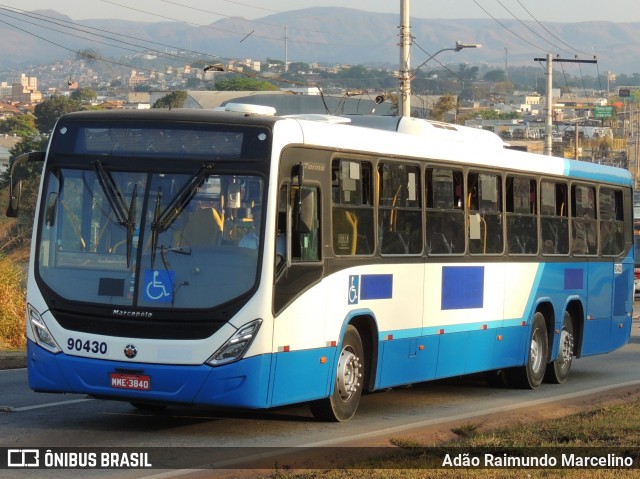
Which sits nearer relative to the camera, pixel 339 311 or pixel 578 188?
pixel 339 311

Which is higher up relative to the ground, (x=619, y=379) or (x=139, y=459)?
(x=139, y=459)

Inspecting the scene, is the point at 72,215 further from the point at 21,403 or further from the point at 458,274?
the point at 458,274

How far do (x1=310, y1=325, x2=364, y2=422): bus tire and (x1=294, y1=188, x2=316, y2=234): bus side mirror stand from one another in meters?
1.32

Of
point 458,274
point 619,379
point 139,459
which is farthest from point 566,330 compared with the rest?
point 139,459

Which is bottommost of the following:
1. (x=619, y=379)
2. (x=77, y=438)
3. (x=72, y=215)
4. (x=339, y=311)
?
(x=619, y=379)

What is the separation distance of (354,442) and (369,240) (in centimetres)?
270

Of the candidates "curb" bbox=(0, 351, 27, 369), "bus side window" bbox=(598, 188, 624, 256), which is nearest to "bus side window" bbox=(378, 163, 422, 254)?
"bus side window" bbox=(598, 188, 624, 256)

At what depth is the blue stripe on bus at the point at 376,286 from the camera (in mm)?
14203

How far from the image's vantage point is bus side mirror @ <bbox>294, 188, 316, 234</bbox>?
12.9 meters

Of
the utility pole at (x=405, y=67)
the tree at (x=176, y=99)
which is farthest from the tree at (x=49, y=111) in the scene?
the utility pole at (x=405, y=67)

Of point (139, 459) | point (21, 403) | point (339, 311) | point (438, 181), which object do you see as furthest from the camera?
point (438, 181)

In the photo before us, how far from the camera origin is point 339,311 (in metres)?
13.7

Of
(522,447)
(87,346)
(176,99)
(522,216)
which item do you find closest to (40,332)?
(87,346)

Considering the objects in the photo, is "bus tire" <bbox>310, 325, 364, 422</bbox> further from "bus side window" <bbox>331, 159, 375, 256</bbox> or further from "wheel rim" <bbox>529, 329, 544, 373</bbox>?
"wheel rim" <bbox>529, 329, 544, 373</bbox>
